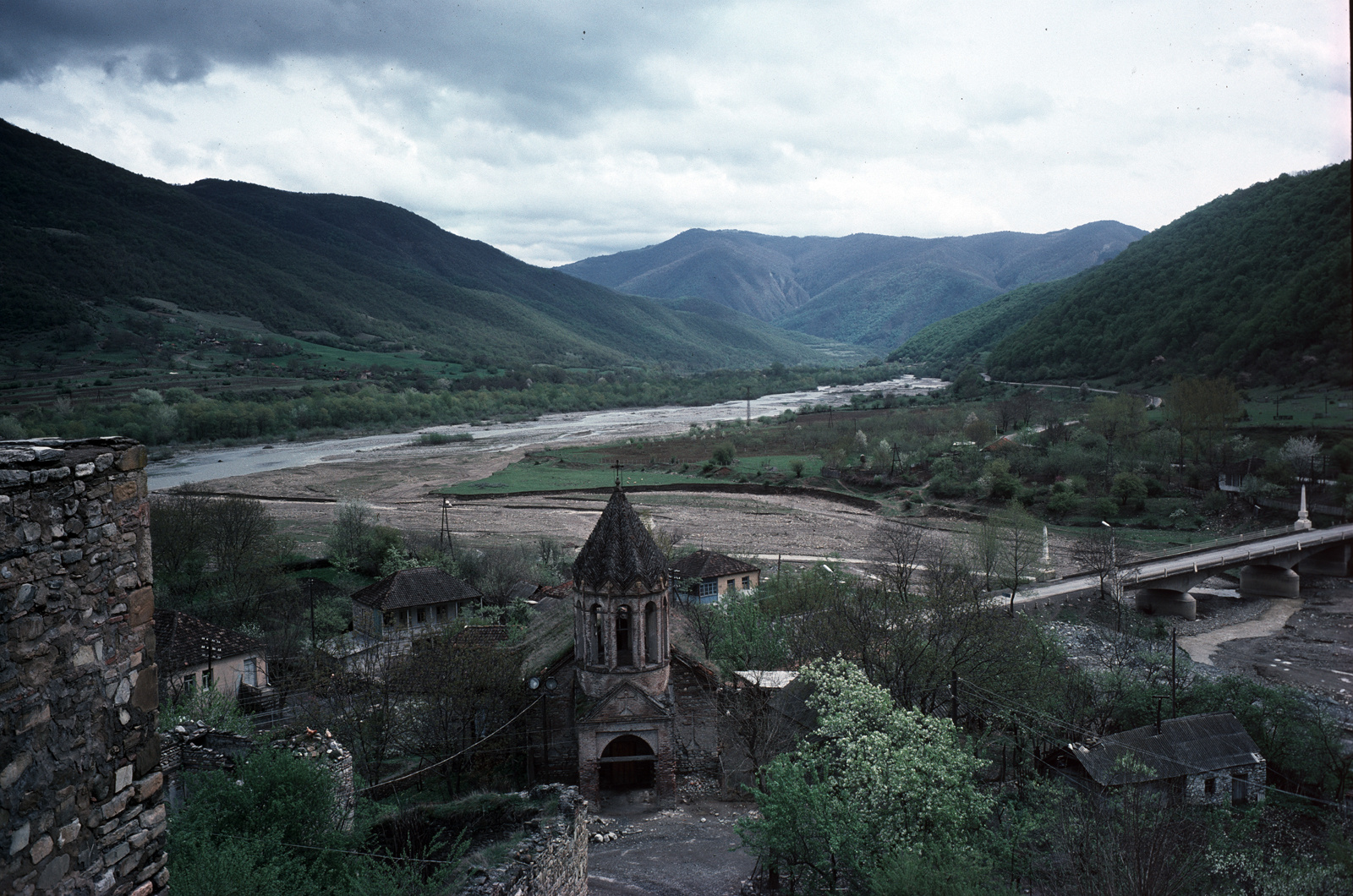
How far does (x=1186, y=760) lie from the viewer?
19.5 metres

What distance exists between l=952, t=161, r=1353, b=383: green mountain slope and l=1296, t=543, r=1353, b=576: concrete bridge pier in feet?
48.7

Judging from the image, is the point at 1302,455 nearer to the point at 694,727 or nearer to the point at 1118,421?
the point at 1118,421

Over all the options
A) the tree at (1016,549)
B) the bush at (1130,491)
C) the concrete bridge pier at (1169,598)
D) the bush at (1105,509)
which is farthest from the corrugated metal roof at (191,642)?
the bush at (1130,491)

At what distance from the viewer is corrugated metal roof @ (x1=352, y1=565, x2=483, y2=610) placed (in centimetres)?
3312

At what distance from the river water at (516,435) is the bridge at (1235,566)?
224ft

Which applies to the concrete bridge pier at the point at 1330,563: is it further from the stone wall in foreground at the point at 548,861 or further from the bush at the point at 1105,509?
the stone wall in foreground at the point at 548,861

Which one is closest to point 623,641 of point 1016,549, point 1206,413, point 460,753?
point 460,753

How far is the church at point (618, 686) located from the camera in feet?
59.7

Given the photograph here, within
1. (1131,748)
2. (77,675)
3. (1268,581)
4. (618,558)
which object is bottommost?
(1268,581)

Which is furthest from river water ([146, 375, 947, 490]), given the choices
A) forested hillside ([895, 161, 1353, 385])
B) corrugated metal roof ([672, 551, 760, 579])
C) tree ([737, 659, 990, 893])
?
tree ([737, 659, 990, 893])

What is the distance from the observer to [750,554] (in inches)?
2009

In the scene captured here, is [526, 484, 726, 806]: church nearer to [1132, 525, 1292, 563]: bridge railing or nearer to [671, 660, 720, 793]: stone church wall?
[671, 660, 720, 793]: stone church wall

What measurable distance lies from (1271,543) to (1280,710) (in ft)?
101

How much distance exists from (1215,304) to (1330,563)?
57.2 meters
